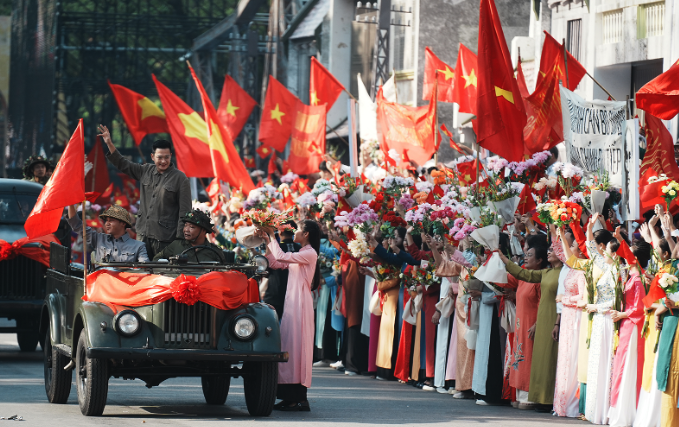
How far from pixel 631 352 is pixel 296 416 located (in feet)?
9.98

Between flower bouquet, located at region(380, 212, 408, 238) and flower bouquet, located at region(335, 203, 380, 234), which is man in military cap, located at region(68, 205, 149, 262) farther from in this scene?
flower bouquet, located at region(380, 212, 408, 238)

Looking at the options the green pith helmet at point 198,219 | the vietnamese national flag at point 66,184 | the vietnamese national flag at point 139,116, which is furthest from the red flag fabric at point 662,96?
the vietnamese national flag at point 139,116

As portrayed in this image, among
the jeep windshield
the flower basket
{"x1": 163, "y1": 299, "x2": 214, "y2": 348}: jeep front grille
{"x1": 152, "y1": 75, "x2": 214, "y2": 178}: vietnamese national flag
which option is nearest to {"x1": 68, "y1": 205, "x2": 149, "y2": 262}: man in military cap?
{"x1": 163, "y1": 299, "x2": 214, "y2": 348}: jeep front grille

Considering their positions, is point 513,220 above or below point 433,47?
below

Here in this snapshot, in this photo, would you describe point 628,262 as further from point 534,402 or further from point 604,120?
point 604,120

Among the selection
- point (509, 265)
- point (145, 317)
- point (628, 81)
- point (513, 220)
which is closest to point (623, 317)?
point (509, 265)

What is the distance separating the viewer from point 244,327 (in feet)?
34.8

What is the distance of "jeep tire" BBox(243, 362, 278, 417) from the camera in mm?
10789

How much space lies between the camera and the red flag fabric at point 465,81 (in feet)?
64.2

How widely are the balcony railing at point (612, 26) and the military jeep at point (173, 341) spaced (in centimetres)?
1251

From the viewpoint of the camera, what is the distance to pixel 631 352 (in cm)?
1123

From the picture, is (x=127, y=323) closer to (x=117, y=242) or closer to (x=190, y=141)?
(x=117, y=242)

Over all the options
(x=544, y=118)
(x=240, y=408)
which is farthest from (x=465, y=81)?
(x=240, y=408)

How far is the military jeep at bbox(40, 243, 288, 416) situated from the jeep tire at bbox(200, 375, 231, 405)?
714 mm
